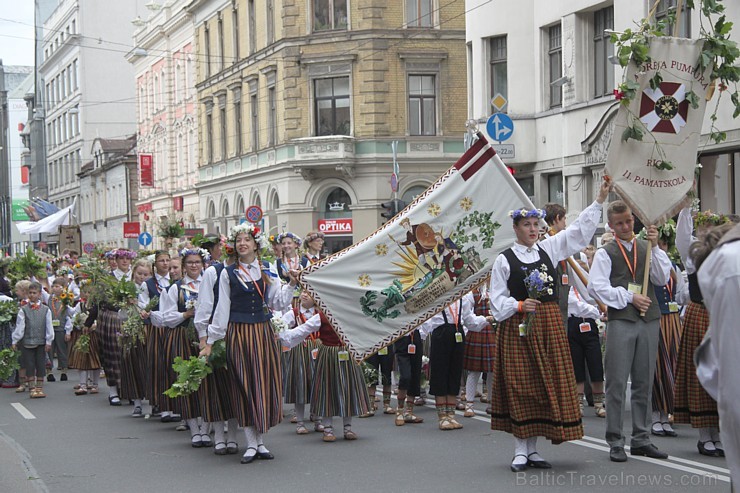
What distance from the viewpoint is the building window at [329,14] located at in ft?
135

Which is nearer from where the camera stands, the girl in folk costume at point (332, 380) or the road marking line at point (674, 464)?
the road marking line at point (674, 464)

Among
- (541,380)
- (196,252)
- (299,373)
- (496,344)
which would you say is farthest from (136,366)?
(541,380)

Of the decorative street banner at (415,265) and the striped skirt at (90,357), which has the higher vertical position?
the decorative street banner at (415,265)

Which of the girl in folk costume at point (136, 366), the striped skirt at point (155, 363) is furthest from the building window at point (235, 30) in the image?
the striped skirt at point (155, 363)

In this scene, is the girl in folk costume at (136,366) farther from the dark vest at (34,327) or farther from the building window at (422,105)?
the building window at (422,105)

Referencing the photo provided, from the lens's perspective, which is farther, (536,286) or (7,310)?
(7,310)

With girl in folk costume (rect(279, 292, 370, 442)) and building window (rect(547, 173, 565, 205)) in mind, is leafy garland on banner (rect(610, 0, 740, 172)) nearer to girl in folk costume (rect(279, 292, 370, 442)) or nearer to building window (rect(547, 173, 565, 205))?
girl in folk costume (rect(279, 292, 370, 442))

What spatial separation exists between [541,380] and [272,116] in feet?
119

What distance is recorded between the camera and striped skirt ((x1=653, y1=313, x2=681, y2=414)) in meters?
10.5

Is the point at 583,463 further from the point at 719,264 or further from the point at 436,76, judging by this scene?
the point at 436,76

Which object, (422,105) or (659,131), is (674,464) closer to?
(659,131)

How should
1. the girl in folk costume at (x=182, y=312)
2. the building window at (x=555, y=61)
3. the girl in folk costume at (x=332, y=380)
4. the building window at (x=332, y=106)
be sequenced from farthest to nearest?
the building window at (x=332, y=106) → the building window at (x=555, y=61) → the girl in folk costume at (x=182, y=312) → the girl in folk costume at (x=332, y=380)

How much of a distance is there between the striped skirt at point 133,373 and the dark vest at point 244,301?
13.1ft

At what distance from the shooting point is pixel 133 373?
14.0 m
